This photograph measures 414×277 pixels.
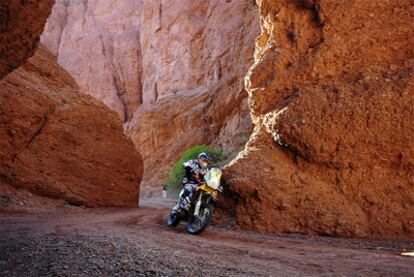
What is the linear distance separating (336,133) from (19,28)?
6.10m

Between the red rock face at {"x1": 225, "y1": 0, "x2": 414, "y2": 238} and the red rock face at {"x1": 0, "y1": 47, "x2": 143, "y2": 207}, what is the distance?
4.88 meters

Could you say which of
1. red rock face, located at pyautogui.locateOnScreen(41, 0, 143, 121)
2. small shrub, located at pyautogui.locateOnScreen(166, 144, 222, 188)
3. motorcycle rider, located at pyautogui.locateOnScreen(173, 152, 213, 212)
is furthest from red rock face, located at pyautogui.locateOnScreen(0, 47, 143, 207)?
red rock face, located at pyautogui.locateOnScreen(41, 0, 143, 121)

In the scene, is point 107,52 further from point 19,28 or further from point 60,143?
point 19,28

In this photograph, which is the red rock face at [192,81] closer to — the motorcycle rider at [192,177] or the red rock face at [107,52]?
the red rock face at [107,52]

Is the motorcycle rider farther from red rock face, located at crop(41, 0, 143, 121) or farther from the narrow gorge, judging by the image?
red rock face, located at crop(41, 0, 143, 121)

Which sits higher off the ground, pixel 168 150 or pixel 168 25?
pixel 168 25

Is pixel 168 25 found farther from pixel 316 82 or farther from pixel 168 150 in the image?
pixel 316 82

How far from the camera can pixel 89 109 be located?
12.5 m

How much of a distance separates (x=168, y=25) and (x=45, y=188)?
115ft

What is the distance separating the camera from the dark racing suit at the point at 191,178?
25.0ft

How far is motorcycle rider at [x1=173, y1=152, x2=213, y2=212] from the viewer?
7629 mm

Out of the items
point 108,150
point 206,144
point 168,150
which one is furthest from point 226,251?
point 168,150

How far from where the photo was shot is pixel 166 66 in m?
41.3

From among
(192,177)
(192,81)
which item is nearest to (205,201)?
(192,177)
